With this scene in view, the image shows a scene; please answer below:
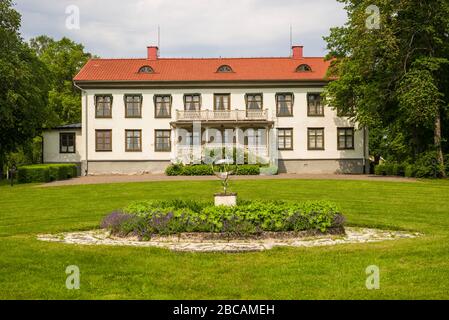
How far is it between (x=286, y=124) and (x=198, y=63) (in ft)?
30.8

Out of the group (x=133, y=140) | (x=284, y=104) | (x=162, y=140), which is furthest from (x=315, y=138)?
(x=133, y=140)

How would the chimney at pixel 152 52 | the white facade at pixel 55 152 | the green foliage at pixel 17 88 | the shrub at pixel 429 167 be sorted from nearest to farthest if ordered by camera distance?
the shrub at pixel 429 167 → the green foliage at pixel 17 88 → the white facade at pixel 55 152 → the chimney at pixel 152 52

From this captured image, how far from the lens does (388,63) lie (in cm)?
3180

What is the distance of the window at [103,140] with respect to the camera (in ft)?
136

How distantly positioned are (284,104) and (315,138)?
3.69 metres

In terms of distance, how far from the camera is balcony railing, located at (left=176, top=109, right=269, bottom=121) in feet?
130

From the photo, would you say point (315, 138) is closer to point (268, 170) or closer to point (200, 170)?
point (268, 170)

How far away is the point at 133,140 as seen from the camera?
4150cm

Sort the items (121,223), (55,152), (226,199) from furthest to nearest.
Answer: (55,152), (226,199), (121,223)

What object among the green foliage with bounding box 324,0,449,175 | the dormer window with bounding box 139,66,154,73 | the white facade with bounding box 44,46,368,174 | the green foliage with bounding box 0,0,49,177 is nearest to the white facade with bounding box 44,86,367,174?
the white facade with bounding box 44,46,368,174

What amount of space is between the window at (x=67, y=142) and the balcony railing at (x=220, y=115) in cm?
916

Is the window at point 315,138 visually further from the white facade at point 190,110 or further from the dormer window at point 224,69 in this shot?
the dormer window at point 224,69

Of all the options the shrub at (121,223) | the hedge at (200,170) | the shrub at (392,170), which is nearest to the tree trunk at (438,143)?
the shrub at (392,170)

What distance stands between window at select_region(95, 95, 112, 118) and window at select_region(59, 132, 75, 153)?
2.83 meters
